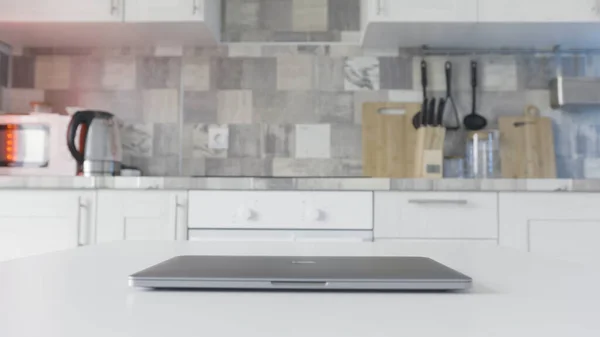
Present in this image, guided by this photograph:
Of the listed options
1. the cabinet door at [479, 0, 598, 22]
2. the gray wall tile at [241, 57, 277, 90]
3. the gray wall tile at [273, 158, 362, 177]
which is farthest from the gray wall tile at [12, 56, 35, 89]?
the cabinet door at [479, 0, 598, 22]

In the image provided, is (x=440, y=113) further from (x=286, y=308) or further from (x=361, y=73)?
(x=286, y=308)


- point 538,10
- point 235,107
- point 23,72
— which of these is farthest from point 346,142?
point 23,72

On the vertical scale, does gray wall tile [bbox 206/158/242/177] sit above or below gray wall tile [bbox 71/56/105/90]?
below

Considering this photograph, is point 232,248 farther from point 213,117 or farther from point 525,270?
point 213,117

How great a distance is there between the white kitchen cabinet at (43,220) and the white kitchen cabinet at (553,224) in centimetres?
151

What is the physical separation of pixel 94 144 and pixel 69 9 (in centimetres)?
59

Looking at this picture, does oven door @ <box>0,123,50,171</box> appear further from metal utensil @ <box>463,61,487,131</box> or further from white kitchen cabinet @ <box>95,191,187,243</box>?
metal utensil @ <box>463,61,487,131</box>

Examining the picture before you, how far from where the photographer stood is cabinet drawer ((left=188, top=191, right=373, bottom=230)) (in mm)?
1984

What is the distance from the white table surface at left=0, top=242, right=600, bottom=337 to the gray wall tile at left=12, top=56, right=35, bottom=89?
238 cm

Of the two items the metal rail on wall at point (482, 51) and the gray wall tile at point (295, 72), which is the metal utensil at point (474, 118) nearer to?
the metal rail on wall at point (482, 51)

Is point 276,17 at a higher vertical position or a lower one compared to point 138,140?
higher

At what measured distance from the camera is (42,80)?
2.72 metres

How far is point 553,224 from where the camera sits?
6.52 ft

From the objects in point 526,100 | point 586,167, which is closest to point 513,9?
point 526,100
